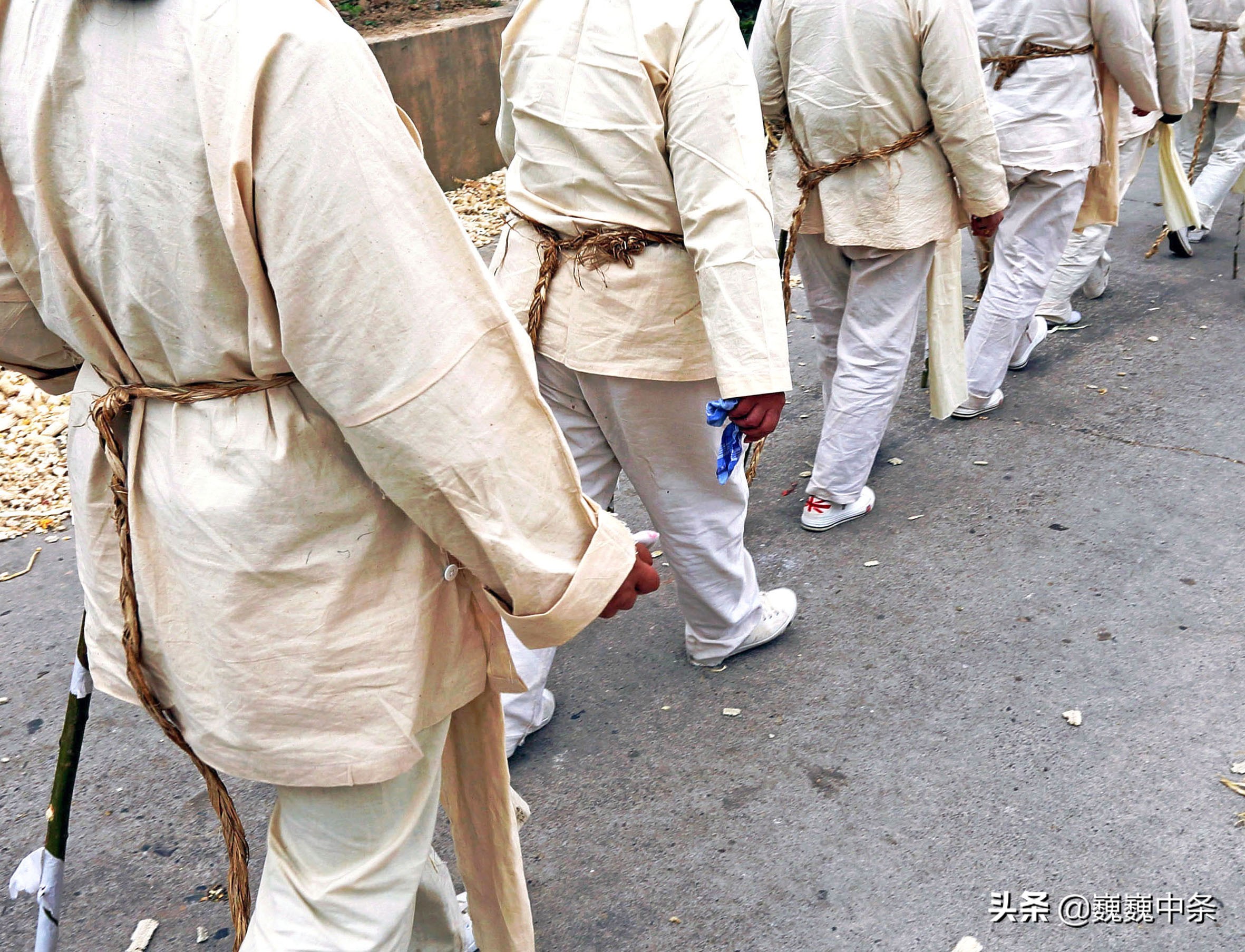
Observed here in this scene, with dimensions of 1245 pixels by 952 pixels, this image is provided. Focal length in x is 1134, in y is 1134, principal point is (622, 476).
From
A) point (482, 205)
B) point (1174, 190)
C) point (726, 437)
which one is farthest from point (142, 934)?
→ point (482, 205)

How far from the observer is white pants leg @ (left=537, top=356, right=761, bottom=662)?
8.66 feet

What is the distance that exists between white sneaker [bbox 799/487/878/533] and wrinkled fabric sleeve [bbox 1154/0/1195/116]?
2.11m

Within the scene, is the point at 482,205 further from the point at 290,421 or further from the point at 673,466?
the point at 290,421

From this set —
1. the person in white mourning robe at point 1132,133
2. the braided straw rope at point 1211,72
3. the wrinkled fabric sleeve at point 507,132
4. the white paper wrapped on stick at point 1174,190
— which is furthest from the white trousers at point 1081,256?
the wrinkled fabric sleeve at point 507,132

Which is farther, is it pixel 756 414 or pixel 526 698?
pixel 526 698

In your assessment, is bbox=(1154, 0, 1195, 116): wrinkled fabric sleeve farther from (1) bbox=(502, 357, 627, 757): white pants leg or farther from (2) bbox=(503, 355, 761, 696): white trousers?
(1) bbox=(502, 357, 627, 757): white pants leg

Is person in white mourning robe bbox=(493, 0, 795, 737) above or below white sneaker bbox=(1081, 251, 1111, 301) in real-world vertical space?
above

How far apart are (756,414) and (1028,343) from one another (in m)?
2.93

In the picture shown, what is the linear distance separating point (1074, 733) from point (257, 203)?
Result: 2.34m

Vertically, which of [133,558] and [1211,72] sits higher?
[133,558]

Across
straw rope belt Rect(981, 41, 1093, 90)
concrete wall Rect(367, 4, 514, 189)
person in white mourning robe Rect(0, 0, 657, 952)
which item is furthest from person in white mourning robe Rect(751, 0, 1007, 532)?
concrete wall Rect(367, 4, 514, 189)

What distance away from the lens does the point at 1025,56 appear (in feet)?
13.5

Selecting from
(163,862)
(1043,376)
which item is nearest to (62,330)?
(163,862)

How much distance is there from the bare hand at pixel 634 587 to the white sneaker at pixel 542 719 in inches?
51.0
